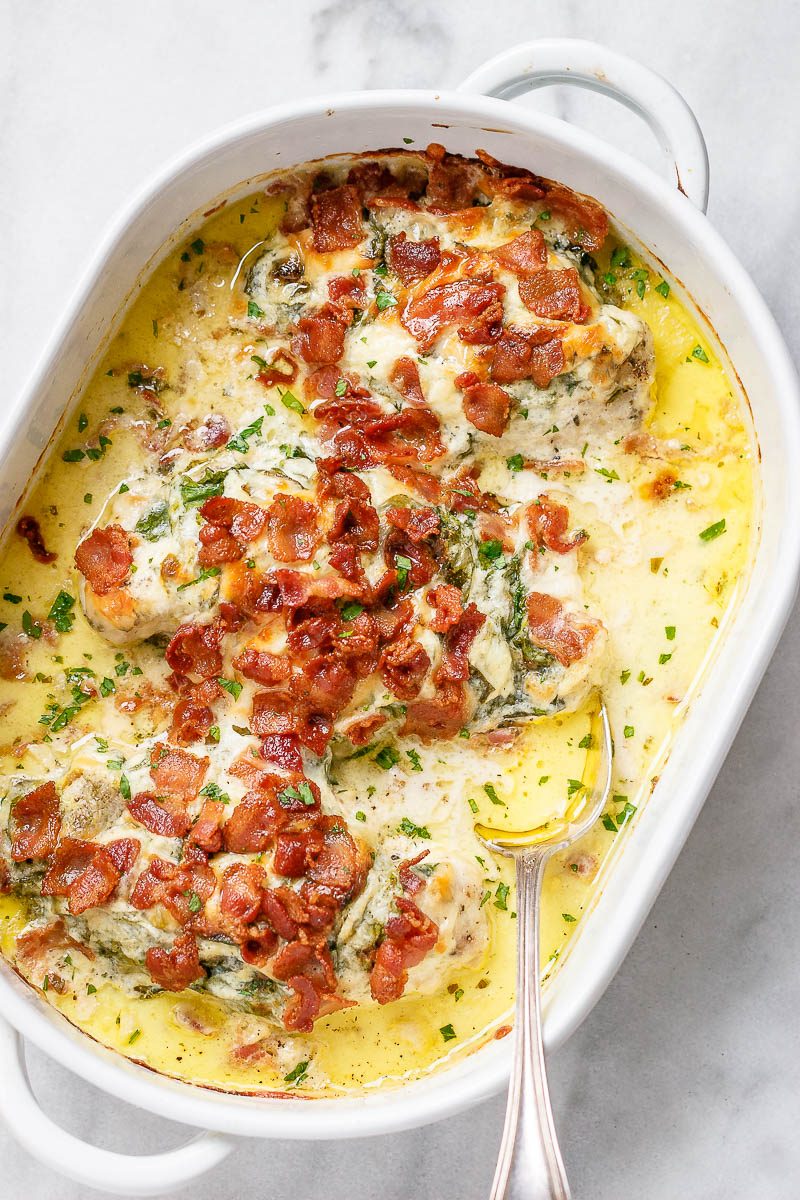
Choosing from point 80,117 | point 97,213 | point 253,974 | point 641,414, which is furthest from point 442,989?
point 80,117

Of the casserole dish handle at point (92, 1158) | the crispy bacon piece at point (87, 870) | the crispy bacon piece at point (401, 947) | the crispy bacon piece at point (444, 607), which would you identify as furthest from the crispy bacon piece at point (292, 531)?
the casserole dish handle at point (92, 1158)

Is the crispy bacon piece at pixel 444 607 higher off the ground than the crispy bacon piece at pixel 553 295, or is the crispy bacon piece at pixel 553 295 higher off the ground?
the crispy bacon piece at pixel 553 295

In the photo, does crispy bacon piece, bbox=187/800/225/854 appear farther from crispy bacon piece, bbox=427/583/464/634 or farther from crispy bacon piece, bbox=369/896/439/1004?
crispy bacon piece, bbox=427/583/464/634

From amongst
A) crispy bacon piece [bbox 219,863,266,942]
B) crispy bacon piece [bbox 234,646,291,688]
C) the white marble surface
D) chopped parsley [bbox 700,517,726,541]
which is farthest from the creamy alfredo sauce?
the white marble surface

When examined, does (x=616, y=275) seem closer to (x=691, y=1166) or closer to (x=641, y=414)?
(x=641, y=414)

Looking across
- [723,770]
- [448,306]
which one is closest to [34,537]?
[448,306]

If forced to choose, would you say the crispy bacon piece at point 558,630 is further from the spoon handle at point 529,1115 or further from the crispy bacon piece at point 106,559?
the crispy bacon piece at point 106,559
